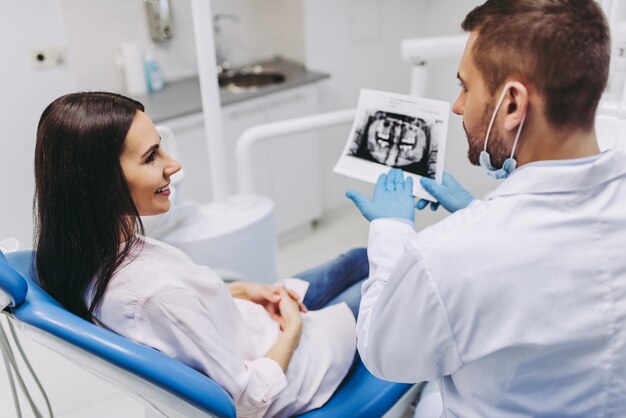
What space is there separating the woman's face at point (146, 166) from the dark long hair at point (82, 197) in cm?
2

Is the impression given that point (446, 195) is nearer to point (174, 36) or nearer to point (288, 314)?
point (288, 314)

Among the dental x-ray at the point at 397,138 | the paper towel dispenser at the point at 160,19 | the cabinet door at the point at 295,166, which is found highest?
the paper towel dispenser at the point at 160,19

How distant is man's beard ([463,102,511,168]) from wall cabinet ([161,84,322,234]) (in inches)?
65.8

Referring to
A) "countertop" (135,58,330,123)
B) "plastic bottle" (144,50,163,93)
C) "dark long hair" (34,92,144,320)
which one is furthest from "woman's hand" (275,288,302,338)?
"plastic bottle" (144,50,163,93)

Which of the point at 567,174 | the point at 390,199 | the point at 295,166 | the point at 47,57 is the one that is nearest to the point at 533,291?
the point at 567,174

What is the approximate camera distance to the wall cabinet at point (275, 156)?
262cm

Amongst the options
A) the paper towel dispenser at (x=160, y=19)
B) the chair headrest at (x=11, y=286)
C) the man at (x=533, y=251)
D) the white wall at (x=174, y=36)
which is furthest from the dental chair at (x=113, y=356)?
the paper towel dispenser at (x=160, y=19)

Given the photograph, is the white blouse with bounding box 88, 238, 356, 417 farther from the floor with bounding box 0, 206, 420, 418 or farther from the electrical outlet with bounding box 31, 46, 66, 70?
the electrical outlet with bounding box 31, 46, 66, 70

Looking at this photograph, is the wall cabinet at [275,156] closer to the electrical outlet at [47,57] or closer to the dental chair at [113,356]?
the electrical outlet at [47,57]

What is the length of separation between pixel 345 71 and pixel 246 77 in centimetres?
52

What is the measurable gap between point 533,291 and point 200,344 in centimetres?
58

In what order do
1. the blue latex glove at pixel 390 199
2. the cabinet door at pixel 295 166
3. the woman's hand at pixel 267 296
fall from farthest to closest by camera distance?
the cabinet door at pixel 295 166 → the woman's hand at pixel 267 296 → the blue latex glove at pixel 390 199

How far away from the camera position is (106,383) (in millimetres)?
2084

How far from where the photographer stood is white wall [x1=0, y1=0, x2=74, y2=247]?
226cm
